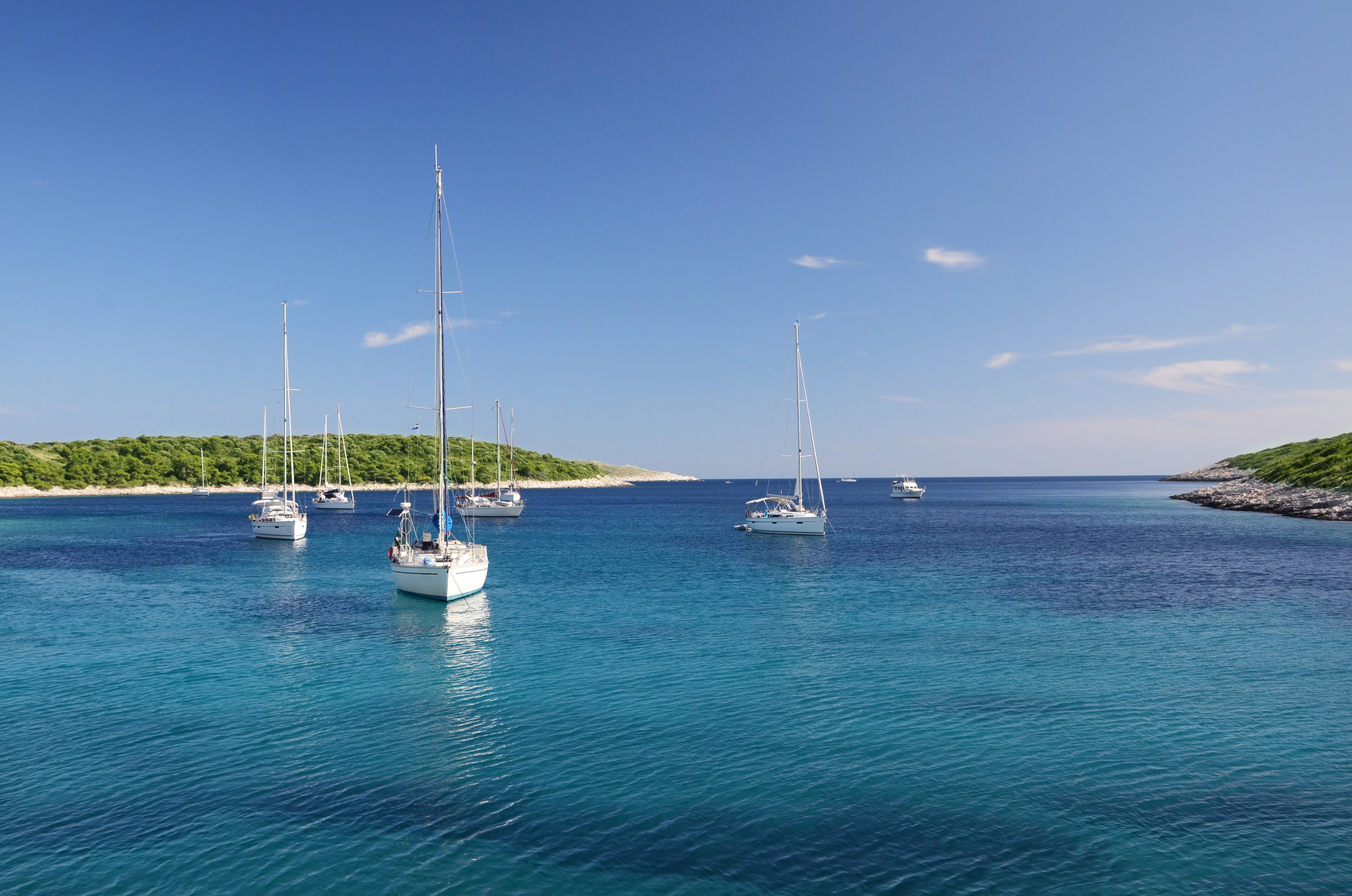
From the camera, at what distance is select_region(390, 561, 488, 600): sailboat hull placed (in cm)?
3588

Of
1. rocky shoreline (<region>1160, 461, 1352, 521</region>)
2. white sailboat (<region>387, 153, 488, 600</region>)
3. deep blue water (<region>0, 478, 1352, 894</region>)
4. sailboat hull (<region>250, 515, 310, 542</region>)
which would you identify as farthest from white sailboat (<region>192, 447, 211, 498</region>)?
rocky shoreline (<region>1160, 461, 1352, 521</region>)

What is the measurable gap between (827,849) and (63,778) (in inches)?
605

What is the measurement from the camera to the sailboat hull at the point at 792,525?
75875mm

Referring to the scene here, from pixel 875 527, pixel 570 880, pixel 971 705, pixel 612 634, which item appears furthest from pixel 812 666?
pixel 875 527

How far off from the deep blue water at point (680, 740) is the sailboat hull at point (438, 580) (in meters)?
0.75

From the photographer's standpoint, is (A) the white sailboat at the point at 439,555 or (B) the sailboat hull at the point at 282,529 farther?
(B) the sailboat hull at the point at 282,529

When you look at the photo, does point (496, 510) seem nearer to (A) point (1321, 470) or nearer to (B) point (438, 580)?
(B) point (438, 580)

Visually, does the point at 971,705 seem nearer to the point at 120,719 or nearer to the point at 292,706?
the point at 292,706

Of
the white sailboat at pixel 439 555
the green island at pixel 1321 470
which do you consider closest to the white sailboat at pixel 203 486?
the white sailboat at pixel 439 555

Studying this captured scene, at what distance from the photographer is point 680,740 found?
1762cm

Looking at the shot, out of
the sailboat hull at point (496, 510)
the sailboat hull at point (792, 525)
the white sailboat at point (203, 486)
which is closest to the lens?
the sailboat hull at point (792, 525)

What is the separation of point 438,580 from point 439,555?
122cm

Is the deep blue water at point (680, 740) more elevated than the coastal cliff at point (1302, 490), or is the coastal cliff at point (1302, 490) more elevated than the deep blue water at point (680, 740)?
the coastal cliff at point (1302, 490)

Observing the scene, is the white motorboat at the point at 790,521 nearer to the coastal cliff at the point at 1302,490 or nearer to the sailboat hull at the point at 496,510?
the sailboat hull at the point at 496,510
